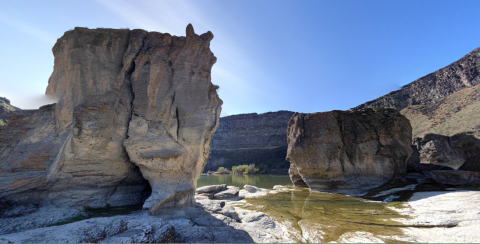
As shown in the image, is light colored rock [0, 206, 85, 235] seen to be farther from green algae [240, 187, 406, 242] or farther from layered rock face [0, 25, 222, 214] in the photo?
green algae [240, 187, 406, 242]

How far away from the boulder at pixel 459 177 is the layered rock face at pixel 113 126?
1706 cm

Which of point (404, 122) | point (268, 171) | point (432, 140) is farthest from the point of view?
point (268, 171)

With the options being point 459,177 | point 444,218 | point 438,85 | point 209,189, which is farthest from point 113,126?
point 438,85

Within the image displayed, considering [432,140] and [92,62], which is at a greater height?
[92,62]

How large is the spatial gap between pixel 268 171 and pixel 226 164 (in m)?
25.7

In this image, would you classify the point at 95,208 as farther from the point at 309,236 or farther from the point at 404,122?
the point at 404,122

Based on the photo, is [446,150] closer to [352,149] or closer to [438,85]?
[352,149]

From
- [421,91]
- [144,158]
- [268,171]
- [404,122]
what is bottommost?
[268,171]

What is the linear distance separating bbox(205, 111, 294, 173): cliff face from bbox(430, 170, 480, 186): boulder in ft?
212

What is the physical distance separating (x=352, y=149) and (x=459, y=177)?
7391mm

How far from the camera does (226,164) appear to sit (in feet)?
273

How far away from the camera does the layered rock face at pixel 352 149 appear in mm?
19453

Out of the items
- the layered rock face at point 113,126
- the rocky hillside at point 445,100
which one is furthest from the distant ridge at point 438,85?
the layered rock face at point 113,126

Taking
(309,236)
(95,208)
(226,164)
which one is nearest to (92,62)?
(95,208)
